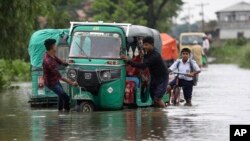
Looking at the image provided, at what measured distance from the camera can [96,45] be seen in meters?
21.3

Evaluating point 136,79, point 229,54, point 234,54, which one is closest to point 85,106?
point 136,79

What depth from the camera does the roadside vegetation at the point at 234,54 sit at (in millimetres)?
56188

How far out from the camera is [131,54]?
21984 millimetres

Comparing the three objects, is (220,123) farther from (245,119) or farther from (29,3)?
(29,3)

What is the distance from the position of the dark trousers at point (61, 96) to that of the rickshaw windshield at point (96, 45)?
3.10 feet

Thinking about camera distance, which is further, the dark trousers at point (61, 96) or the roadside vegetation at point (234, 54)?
the roadside vegetation at point (234, 54)

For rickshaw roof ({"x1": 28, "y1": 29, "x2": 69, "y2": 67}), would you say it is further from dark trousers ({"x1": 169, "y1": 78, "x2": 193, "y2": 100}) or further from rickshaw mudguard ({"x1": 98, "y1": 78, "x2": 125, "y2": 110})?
dark trousers ({"x1": 169, "y1": 78, "x2": 193, "y2": 100})

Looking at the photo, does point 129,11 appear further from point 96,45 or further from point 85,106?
point 85,106

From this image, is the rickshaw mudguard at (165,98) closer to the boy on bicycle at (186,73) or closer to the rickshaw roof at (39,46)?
the boy on bicycle at (186,73)

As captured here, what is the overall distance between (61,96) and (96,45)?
155 centimetres

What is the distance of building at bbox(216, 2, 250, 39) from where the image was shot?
13738cm

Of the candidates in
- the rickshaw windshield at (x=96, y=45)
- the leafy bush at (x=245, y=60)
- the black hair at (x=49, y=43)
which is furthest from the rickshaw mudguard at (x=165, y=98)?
the leafy bush at (x=245, y=60)

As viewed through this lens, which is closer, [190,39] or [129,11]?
[190,39]

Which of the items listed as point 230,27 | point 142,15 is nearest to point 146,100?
point 142,15
